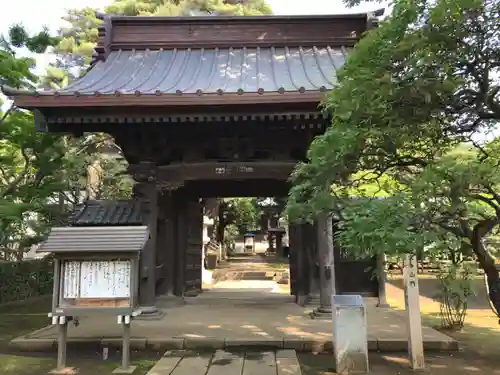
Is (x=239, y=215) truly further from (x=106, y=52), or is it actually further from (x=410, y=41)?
(x=410, y=41)

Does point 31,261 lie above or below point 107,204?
below

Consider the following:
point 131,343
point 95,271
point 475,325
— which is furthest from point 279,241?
point 95,271

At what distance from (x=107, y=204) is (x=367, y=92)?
698 cm

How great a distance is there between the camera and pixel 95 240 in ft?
19.9

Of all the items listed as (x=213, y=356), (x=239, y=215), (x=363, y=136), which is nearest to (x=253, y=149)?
(x=213, y=356)

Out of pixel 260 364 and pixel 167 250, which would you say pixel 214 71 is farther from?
pixel 260 364

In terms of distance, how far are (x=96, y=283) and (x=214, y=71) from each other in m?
5.76

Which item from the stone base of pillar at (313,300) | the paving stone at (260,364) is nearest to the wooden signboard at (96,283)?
the paving stone at (260,364)

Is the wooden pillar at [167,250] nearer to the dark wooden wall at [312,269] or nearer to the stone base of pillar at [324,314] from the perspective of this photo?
the dark wooden wall at [312,269]

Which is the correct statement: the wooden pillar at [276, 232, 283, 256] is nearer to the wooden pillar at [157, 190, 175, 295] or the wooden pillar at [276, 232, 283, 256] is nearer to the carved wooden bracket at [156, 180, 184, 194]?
the wooden pillar at [157, 190, 175, 295]

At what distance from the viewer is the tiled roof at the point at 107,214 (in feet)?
29.1

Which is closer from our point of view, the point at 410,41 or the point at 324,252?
the point at 410,41

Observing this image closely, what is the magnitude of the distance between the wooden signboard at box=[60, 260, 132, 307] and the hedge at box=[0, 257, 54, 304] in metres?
7.73

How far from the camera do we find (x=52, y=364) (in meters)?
6.31
